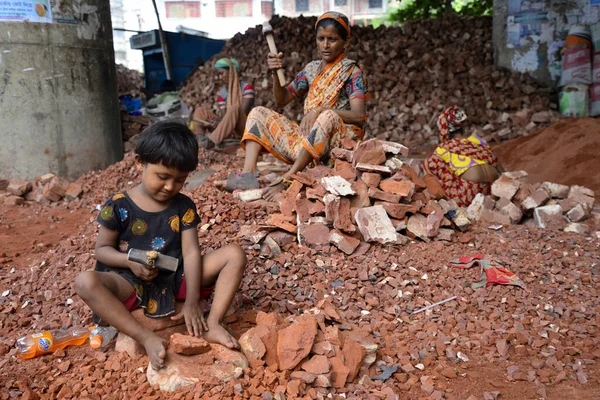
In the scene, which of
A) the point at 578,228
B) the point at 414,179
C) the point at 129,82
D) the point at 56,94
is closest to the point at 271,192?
the point at 414,179

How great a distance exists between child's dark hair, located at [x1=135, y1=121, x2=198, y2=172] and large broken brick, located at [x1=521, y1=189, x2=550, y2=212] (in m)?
3.26

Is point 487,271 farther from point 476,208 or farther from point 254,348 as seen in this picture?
point 254,348

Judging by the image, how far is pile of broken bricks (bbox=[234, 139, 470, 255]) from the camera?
3.56 metres

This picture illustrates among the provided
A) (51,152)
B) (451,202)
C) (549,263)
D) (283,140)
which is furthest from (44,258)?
(549,263)

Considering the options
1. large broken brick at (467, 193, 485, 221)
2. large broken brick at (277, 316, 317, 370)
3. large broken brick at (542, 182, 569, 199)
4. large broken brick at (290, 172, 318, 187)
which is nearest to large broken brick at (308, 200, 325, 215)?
large broken brick at (290, 172, 318, 187)

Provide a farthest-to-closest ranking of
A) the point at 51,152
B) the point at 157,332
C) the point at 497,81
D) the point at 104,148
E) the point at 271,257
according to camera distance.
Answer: the point at 497,81 < the point at 104,148 < the point at 51,152 < the point at 271,257 < the point at 157,332

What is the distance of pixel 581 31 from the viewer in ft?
25.0

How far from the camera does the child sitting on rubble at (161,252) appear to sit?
2.21 metres

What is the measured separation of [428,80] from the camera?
30.8 ft

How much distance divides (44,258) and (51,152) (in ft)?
8.74

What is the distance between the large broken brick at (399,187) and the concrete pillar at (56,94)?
13.0 feet

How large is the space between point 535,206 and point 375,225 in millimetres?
1755

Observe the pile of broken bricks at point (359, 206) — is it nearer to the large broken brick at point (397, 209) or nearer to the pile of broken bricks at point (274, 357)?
the large broken brick at point (397, 209)

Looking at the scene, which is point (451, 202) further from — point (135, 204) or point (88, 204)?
point (88, 204)
